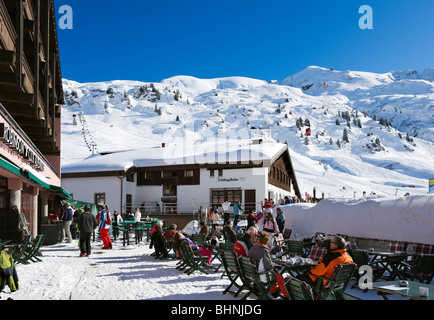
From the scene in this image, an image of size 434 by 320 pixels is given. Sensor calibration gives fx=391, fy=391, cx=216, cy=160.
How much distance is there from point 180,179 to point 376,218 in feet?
74.8

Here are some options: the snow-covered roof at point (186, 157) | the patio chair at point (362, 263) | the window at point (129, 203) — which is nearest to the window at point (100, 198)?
the window at point (129, 203)

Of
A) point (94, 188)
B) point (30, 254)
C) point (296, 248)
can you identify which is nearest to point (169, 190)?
point (94, 188)

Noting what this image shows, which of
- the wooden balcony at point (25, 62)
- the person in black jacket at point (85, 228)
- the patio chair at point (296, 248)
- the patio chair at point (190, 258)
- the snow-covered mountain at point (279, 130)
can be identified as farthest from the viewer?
Answer: the snow-covered mountain at point (279, 130)

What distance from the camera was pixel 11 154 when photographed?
1258 cm

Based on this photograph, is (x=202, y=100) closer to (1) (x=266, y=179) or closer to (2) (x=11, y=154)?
(1) (x=266, y=179)

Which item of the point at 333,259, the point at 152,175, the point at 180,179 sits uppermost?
the point at 152,175

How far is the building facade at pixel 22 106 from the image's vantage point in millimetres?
10625

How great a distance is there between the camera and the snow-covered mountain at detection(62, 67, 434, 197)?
230 ft

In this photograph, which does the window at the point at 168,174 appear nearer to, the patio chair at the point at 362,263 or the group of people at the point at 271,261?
the group of people at the point at 271,261

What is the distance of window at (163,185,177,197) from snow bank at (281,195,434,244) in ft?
61.8

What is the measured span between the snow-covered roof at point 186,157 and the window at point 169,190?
2.25 m

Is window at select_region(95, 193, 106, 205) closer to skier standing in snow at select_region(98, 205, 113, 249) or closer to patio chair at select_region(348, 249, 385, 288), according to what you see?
skier standing in snow at select_region(98, 205, 113, 249)

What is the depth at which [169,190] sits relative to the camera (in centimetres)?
3500

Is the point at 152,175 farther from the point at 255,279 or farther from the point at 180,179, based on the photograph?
the point at 255,279
